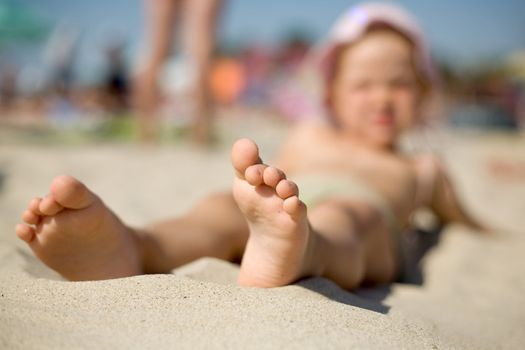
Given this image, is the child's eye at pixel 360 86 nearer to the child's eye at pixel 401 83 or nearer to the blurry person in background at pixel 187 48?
the child's eye at pixel 401 83

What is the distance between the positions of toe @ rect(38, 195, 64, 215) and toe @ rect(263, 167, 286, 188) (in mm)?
399

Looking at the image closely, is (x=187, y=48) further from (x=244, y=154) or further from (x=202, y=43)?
(x=244, y=154)

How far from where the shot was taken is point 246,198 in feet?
3.18

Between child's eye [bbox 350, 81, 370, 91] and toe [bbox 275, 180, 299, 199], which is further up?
child's eye [bbox 350, 81, 370, 91]

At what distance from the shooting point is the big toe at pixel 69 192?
3.13 feet

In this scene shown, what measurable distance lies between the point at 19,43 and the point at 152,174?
338 inches

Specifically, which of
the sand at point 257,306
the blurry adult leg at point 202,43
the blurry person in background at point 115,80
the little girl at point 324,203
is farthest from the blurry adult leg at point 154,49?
the blurry person in background at point 115,80

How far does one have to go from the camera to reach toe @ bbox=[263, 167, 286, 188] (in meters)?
0.92

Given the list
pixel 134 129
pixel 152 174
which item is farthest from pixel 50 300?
pixel 134 129

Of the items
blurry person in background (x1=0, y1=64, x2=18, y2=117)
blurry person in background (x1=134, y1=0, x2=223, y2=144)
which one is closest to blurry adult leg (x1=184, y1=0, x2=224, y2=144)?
blurry person in background (x1=134, y1=0, x2=223, y2=144)

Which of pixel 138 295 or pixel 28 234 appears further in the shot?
pixel 28 234

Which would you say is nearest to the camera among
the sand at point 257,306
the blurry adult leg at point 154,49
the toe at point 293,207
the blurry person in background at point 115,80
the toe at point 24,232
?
the sand at point 257,306

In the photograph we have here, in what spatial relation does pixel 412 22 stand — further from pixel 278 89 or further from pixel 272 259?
pixel 278 89

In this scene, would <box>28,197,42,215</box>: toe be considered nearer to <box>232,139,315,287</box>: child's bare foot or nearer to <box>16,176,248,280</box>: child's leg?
<box>16,176,248,280</box>: child's leg
